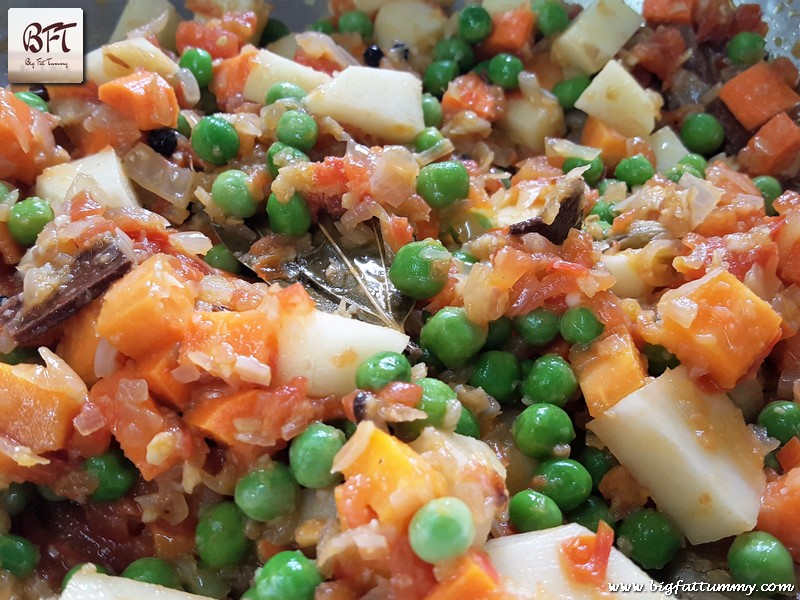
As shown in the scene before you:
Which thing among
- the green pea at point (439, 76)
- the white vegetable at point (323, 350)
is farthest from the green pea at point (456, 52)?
the white vegetable at point (323, 350)

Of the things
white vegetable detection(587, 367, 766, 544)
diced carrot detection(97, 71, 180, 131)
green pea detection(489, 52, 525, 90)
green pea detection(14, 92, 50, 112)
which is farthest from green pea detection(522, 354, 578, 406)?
green pea detection(14, 92, 50, 112)

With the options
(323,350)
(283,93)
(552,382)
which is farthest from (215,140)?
(552,382)

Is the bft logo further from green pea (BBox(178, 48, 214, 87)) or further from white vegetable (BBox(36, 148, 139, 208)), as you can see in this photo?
white vegetable (BBox(36, 148, 139, 208))

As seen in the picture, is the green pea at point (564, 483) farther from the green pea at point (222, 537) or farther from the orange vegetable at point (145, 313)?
the orange vegetable at point (145, 313)

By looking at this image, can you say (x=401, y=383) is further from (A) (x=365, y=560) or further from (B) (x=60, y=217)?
(B) (x=60, y=217)

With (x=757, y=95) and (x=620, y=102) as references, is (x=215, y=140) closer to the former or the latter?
(x=620, y=102)

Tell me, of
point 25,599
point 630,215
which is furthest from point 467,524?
point 630,215
